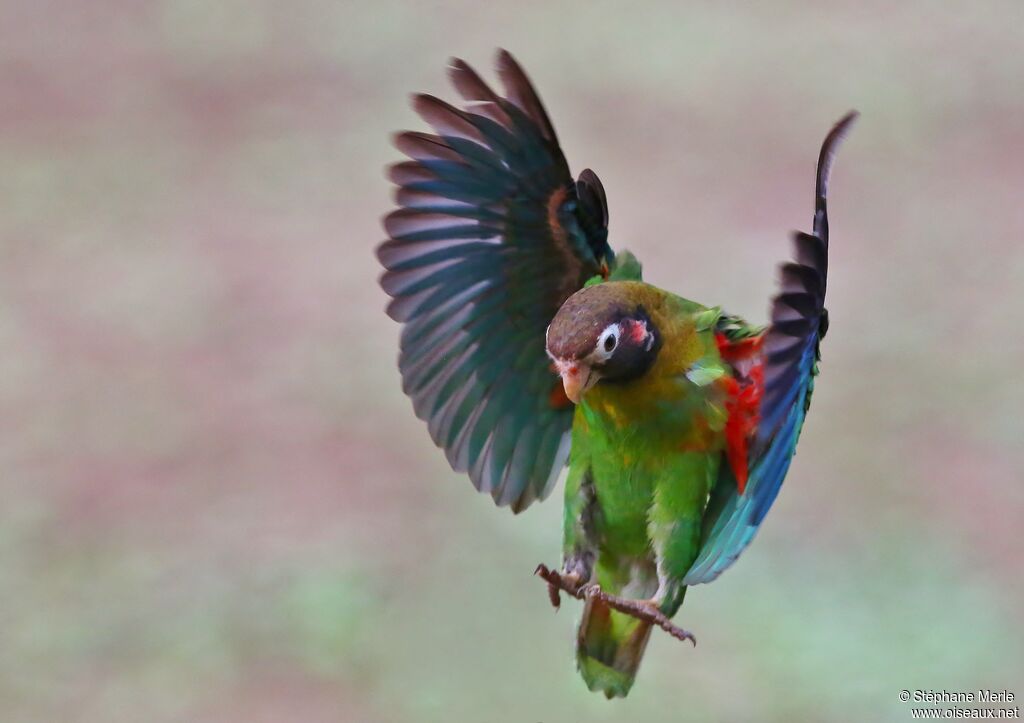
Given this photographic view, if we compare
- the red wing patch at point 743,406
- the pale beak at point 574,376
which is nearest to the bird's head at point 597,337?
the pale beak at point 574,376

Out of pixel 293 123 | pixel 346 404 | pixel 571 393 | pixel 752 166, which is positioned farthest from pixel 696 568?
pixel 293 123

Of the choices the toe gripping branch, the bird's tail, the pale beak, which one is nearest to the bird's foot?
the toe gripping branch

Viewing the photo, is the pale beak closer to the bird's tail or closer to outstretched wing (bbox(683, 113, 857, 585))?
outstretched wing (bbox(683, 113, 857, 585))

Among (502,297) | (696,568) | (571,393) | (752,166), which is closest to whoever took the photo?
(571,393)

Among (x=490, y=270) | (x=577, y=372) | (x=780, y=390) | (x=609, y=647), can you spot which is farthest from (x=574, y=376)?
(x=609, y=647)

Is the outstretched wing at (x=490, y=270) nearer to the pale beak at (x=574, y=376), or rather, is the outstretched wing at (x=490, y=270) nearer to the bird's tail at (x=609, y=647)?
the bird's tail at (x=609, y=647)

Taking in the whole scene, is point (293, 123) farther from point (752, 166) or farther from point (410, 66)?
point (752, 166)
